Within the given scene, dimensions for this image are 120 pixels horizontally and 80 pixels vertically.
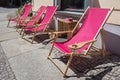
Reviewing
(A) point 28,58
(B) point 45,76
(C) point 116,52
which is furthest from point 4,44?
(C) point 116,52

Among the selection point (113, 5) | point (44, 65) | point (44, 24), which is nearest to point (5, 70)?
point (44, 65)

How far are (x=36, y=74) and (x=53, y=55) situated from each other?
3.44 ft

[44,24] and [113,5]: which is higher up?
[113,5]

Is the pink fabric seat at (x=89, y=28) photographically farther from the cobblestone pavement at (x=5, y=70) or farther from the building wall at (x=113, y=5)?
the cobblestone pavement at (x=5, y=70)

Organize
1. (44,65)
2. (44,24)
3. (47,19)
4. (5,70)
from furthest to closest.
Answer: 1. (47,19)
2. (44,24)
3. (44,65)
4. (5,70)

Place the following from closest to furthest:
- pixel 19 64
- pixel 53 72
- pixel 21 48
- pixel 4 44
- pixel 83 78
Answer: pixel 83 78 → pixel 53 72 → pixel 19 64 → pixel 21 48 → pixel 4 44

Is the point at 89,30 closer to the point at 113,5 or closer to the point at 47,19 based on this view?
the point at 113,5

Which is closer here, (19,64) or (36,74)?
(36,74)

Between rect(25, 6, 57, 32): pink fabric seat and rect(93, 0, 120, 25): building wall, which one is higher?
rect(93, 0, 120, 25): building wall

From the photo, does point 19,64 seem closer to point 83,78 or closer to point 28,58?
point 28,58

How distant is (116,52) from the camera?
497 centimetres

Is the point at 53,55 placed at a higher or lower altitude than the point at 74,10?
lower

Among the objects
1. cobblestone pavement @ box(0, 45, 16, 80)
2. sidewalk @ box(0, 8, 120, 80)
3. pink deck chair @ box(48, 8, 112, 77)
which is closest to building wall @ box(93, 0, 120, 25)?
pink deck chair @ box(48, 8, 112, 77)

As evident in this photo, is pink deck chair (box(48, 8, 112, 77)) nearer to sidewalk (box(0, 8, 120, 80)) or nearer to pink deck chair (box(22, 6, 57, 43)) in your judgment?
sidewalk (box(0, 8, 120, 80))
